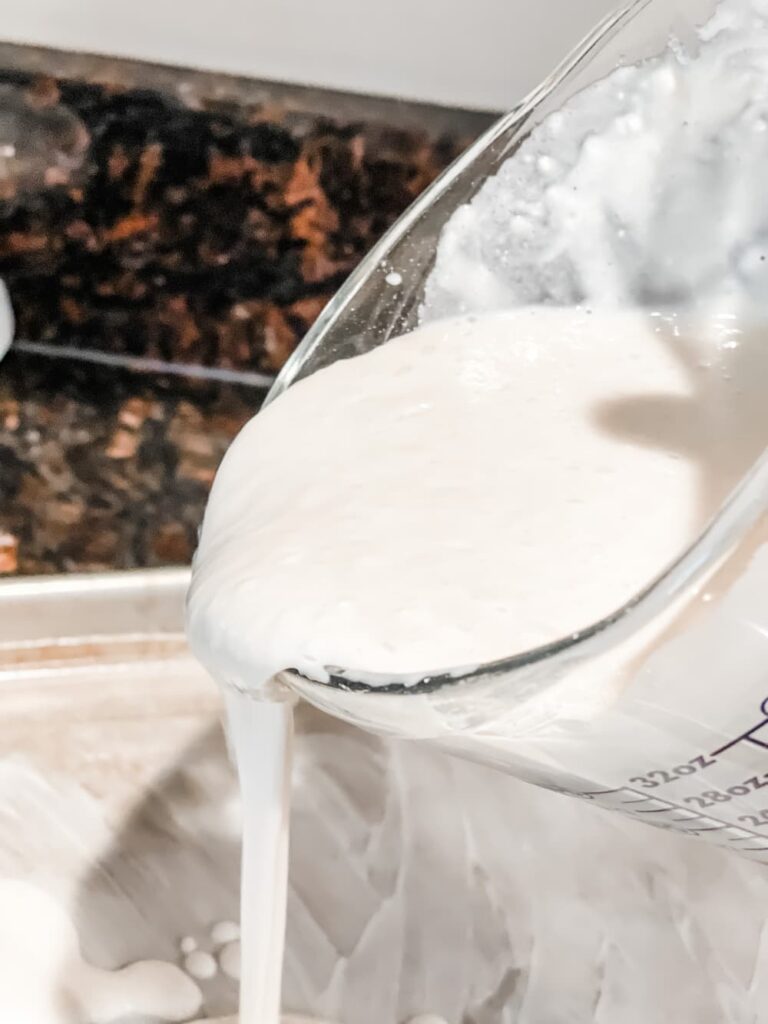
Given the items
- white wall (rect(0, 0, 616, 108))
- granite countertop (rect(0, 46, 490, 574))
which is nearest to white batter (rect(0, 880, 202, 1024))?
granite countertop (rect(0, 46, 490, 574))

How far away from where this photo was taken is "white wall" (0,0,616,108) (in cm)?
66

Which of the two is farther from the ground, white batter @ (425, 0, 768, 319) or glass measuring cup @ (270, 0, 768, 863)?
white batter @ (425, 0, 768, 319)

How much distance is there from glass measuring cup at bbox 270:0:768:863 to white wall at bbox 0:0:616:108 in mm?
438

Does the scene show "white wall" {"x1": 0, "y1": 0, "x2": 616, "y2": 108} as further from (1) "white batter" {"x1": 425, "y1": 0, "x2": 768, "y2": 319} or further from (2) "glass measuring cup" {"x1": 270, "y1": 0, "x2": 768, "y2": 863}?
(2) "glass measuring cup" {"x1": 270, "y1": 0, "x2": 768, "y2": 863}

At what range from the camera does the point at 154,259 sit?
29.1 inches

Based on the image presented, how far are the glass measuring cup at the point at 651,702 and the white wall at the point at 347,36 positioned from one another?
438 mm

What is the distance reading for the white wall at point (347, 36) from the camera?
0.66 metres

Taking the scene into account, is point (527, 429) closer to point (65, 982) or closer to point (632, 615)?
point (632, 615)

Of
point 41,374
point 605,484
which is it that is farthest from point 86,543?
point 605,484

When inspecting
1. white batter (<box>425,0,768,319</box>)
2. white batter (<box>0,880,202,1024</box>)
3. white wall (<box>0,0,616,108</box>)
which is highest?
white wall (<box>0,0,616,108</box>)

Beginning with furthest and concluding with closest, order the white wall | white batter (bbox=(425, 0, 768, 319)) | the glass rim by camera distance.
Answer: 1. the white wall
2. white batter (bbox=(425, 0, 768, 319))
3. the glass rim

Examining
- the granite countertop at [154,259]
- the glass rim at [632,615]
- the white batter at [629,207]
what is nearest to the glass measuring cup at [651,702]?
the glass rim at [632,615]

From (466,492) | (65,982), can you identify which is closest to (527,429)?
(466,492)

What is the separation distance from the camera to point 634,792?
33cm
